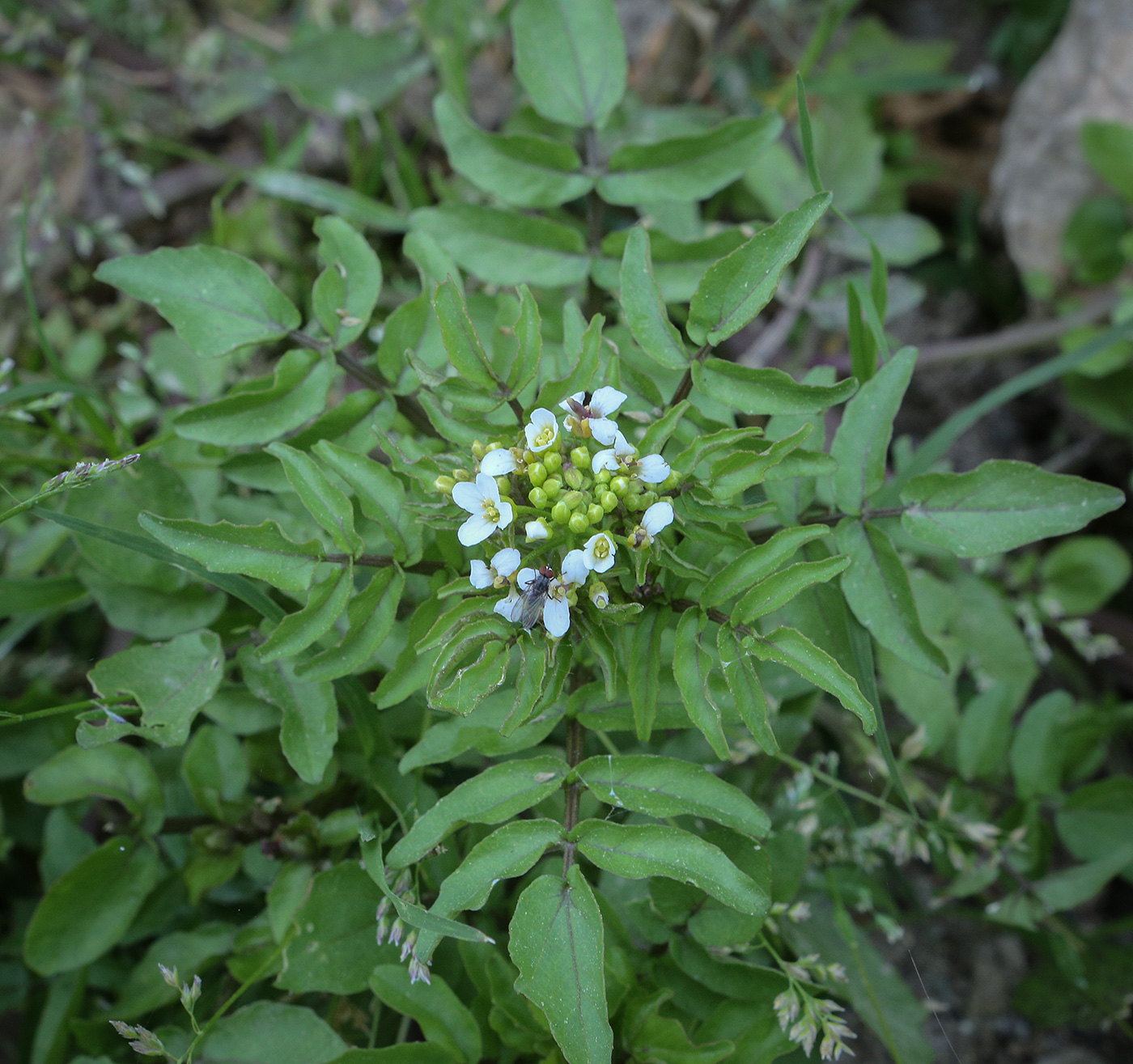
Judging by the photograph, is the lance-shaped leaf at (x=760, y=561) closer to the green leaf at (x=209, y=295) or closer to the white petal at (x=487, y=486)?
the white petal at (x=487, y=486)

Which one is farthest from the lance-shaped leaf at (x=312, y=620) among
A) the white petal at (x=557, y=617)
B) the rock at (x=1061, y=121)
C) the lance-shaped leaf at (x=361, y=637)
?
the rock at (x=1061, y=121)

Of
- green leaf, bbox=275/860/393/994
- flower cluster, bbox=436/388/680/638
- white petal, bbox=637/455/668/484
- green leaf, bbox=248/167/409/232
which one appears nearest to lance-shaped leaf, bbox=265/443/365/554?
flower cluster, bbox=436/388/680/638

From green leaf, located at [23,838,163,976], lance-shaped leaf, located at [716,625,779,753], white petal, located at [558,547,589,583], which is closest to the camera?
white petal, located at [558,547,589,583]

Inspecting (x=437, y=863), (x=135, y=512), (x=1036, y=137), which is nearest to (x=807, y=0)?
(x=1036, y=137)

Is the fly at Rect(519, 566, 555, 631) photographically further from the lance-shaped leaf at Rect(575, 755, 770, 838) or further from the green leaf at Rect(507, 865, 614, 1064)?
the green leaf at Rect(507, 865, 614, 1064)

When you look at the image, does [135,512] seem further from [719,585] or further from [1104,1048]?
[1104,1048]
